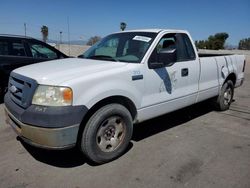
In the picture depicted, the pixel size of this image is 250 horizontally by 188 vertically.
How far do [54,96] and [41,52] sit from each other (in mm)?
4387

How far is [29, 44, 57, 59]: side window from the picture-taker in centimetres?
678

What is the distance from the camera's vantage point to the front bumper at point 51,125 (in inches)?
115

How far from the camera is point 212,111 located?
634 cm

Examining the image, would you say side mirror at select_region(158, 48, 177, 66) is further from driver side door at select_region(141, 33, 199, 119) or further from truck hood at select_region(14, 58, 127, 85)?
truck hood at select_region(14, 58, 127, 85)

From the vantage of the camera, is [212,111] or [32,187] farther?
[212,111]

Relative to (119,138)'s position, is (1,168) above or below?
below

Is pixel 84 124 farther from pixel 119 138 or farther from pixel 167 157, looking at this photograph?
pixel 167 157

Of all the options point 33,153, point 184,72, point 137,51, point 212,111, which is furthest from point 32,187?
point 212,111

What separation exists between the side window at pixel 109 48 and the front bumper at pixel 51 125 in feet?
5.23

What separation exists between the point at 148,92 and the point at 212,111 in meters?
3.07

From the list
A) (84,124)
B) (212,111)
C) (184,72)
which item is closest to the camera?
(84,124)

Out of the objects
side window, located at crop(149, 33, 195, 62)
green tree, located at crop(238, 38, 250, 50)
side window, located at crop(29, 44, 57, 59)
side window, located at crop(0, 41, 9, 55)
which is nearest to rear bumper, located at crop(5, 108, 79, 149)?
side window, located at crop(149, 33, 195, 62)

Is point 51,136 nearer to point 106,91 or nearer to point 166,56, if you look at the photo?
point 106,91

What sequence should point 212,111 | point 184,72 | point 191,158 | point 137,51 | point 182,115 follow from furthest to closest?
1. point 212,111
2. point 182,115
3. point 184,72
4. point 137,51
5. point 191,158
